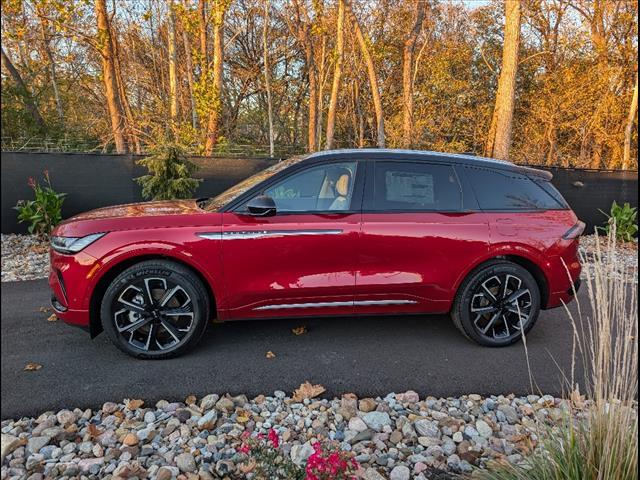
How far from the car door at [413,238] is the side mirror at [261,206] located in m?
0.77

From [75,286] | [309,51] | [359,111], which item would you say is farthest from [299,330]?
[309,51]

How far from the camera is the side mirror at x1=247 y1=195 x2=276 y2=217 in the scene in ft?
11.2

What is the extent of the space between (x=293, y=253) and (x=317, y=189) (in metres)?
0.64

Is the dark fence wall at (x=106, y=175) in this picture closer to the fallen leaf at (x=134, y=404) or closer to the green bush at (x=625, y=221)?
the green bush at (x=625, y=221)

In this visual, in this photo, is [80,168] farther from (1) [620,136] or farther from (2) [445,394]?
(1) [620,136]

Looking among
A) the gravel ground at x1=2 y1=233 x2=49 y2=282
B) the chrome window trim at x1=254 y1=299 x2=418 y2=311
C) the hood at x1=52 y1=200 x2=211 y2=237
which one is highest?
the hood at x1=52 y1=200 x2=211 y2=237

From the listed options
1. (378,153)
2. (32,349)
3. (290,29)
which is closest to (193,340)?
(32,349)

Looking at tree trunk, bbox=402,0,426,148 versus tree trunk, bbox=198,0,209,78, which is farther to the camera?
tree trunk, bbox=402,0,426,148

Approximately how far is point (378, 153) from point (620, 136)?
13.8m

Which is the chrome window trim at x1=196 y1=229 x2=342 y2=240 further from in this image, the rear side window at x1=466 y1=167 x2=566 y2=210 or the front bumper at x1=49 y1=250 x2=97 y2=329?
the rear side window at x1=466 y1=167 x2=566 y2=210

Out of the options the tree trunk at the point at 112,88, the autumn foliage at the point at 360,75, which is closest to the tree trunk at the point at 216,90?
the autumn foliage at the point at 360,75

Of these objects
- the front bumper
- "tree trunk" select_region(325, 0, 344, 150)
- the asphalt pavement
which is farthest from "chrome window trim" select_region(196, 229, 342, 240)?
"tree trunk" select_region(325, 0, 344, 150)

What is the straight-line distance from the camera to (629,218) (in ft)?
31.8

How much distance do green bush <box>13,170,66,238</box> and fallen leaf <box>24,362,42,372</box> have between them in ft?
14.5
